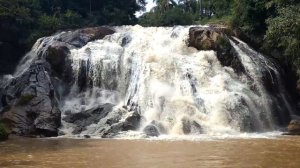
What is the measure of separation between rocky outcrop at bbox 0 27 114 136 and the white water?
2.74 ft

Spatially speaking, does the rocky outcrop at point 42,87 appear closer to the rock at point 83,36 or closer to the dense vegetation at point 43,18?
the rock at point 83,36

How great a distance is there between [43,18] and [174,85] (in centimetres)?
1620

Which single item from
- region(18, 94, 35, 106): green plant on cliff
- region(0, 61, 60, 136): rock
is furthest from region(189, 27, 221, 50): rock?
region(18, 94, 35, 106): green plant on cliff

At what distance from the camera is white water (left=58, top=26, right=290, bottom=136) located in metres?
20.1

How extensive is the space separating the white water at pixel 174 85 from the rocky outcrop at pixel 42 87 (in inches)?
32.9

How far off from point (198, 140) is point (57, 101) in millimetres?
9787

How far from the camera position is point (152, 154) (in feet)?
40.1

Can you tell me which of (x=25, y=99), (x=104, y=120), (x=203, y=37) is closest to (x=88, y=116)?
(x=104, y=120)

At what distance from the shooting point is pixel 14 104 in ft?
65.8

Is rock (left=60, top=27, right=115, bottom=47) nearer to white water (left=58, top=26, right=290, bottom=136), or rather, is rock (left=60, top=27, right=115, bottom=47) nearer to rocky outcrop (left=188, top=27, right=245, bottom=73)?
white water (left=58, top=26, right=290, bottom=136)

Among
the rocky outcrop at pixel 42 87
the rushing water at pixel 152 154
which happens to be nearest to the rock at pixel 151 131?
the rushing water at pixel 152 154

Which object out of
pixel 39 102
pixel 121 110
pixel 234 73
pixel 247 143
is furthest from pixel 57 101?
pixel 247 143

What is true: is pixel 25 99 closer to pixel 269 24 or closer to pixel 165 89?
pixel 165 89

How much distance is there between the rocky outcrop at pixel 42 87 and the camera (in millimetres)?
19281
